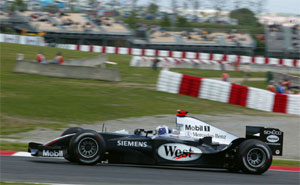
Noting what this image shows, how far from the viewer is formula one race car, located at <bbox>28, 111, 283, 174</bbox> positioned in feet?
24.3

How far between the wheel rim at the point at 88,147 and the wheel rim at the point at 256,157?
8.71 ft

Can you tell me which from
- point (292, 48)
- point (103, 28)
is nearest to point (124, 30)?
point (103, 28)

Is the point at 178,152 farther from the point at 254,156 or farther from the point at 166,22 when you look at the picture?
the point at 166,22

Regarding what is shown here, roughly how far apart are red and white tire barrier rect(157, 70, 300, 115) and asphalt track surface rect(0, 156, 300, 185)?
10038 mm

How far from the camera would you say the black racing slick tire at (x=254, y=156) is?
25.2 feet

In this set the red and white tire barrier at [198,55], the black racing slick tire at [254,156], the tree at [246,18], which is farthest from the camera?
the tree at [246,18]

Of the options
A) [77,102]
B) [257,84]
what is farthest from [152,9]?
[77,102]

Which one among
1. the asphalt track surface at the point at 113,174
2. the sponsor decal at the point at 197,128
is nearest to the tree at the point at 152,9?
the sponsor decal at the point at 197,128

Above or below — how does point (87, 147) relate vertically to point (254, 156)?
above

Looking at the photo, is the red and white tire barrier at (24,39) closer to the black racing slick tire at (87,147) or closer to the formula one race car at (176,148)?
the formula one race car at (176,148)

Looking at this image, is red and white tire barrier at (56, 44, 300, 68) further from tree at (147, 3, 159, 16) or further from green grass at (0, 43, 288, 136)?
tree at (147, 3, 159, 16)

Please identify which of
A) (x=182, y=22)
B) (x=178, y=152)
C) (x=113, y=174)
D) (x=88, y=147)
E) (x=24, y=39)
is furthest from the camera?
(x=182, y=22)

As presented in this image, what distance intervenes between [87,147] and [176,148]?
59.5 inches

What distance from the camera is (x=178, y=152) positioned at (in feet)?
25.0
